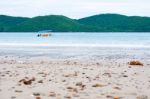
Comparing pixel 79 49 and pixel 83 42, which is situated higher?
pixel 79 49

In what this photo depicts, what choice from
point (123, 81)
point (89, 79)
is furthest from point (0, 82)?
point (123, 81)

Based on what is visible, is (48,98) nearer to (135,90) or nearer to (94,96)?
(94,96)

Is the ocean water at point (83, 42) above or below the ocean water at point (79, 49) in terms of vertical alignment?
below

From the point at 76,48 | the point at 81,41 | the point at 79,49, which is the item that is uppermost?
the point at 79,49

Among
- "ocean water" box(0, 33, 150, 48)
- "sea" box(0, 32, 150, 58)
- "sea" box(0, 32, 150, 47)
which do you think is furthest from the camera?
"sea" box(0, 32, 150, 47)

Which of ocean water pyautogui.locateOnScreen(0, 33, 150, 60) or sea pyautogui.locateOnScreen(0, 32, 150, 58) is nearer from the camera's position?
ocean water pyautogui.locateOnScreen(0, 33, 150, 60)

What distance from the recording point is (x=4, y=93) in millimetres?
9016

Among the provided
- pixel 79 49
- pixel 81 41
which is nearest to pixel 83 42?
pixel 81 41

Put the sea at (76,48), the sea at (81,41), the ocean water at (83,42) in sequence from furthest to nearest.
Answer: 1. the sea at (81,41)
2. the ocean water at (83,42)
3. the sea at (76,48)

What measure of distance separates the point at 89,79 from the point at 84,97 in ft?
10.6

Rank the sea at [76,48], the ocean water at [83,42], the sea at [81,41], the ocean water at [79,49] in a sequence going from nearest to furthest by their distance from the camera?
the ocean water at [79,49]
the sea at [76,48]
the ocean water at [83,42]
the sea at [81,41]

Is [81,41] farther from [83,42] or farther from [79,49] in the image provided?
[79,49]

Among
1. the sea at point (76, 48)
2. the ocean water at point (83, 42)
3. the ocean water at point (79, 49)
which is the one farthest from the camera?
the ocean water at point (83, 42)

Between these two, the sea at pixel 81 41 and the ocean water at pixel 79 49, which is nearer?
the ocean water at pixel 79 49
